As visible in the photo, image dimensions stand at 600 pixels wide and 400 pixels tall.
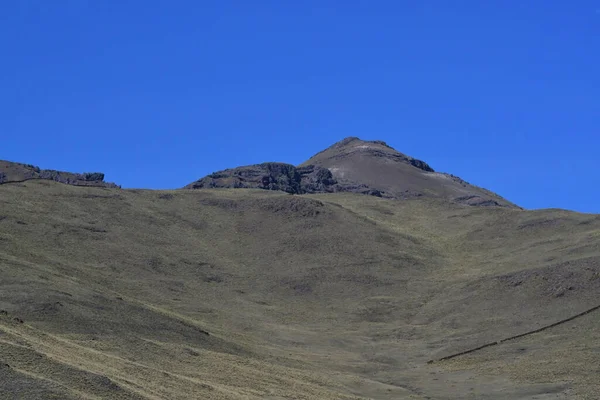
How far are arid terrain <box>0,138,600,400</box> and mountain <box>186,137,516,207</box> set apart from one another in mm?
4636

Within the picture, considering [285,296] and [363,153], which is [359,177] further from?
[285,296]

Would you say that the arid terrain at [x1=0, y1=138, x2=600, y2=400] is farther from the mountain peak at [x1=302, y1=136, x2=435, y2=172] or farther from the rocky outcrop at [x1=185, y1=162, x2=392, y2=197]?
the mountain peak at [x1=302, y1=136, x2=435, y2=172]

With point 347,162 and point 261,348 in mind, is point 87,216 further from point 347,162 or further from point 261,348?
point 347,162

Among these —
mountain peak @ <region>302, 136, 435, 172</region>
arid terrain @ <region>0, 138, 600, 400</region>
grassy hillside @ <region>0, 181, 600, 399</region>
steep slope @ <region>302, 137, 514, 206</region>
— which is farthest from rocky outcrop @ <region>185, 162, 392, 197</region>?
mountain peak @ <region>302, 136, 435, 172</region>

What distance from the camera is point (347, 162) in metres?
154

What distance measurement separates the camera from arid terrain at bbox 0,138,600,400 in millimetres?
45406

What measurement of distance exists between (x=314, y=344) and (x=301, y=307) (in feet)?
36.2

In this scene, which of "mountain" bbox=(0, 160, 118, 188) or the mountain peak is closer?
"mountain" bbox=(0, 160, 118, 188)

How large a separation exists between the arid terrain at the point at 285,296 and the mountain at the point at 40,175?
1.15 meters

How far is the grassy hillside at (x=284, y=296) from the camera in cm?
4531

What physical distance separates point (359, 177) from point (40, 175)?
47945mm

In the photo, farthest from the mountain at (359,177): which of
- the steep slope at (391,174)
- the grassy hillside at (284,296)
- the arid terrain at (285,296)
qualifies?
the grassy hillside at (284,296)

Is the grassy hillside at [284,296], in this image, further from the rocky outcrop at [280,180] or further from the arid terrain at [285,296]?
the rocky outcrop at [280,180]

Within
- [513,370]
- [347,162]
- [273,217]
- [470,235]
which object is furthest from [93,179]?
[513,370]
